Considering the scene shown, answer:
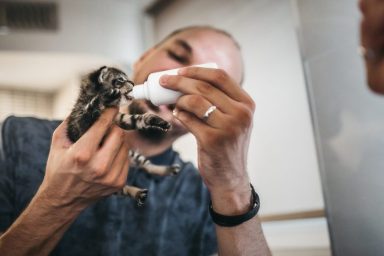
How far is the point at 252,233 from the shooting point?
76 cm

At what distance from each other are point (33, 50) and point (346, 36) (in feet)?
4.13

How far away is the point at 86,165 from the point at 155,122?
→ 14cm

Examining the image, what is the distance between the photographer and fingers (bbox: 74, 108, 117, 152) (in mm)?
581

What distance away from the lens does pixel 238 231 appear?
2.44 feet

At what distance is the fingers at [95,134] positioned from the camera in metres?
0.58

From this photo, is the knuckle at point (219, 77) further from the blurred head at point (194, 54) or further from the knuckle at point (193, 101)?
the blurred head at point (194, 54)

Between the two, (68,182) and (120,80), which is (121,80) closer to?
(120,80)

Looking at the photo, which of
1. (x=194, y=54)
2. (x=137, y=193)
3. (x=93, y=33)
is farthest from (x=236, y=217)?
(x=93, y=33)

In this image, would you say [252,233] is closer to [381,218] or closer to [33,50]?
[381,218]

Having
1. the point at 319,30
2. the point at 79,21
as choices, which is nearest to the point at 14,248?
the point at 319,30

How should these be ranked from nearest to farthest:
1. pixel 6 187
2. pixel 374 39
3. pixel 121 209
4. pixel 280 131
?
pixel 374 39 < pixel 6 187 < pixel 121 209 < pixel 280 131

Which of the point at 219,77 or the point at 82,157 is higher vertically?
the point at 219,77

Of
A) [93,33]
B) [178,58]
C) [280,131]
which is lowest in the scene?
[280,131]

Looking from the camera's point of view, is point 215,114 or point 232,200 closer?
point 215,114
